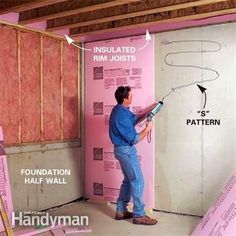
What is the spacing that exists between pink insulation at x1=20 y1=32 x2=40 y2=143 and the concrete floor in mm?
1020

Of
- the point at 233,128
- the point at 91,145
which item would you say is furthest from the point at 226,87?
the point at 91,145

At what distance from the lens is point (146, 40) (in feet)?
13.9

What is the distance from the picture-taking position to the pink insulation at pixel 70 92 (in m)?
4.56

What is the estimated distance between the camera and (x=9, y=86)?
384cm

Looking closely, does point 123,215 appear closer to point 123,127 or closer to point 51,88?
point 123,127

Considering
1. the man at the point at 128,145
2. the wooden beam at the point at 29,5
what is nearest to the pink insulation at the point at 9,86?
the wooden beam at the point at 29,5

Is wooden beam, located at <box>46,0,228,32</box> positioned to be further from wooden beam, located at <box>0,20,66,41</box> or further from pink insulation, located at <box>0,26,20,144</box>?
pink insulation, located at <box>0,26,20,144</box>

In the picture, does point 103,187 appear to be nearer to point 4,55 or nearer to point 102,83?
point 102,83

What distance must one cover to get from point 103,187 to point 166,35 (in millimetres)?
2108

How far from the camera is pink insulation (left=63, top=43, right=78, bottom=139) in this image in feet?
15.0

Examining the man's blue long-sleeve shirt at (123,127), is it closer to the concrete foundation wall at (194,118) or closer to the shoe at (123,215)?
the concrete foundation wall at (194,118)

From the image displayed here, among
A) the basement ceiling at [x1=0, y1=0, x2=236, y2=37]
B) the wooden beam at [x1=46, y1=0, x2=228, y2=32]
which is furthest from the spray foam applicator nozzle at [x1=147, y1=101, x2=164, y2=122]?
the wooden beam at [x1=46, y1=0, x2=228, y2=32]

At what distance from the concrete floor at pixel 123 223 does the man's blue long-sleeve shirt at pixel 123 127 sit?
33.5 inches

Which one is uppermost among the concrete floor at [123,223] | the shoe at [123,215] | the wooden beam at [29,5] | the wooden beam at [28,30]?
the wooden beam at [29,5]
